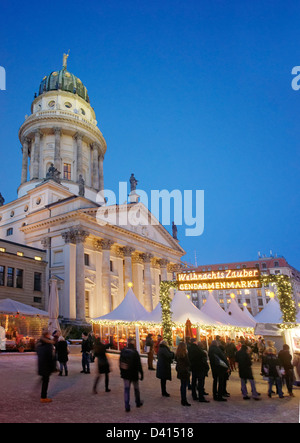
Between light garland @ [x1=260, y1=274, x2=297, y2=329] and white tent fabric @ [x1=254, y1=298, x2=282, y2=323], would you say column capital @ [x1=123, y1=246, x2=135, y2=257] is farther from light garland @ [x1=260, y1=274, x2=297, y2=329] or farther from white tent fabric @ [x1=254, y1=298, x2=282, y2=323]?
light garland @ [x1=260, y1=274, x2=297, y2=329]

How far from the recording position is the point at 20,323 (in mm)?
31328

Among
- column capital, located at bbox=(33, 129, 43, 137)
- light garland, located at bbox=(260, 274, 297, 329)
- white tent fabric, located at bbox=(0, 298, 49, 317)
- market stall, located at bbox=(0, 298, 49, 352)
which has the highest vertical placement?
column capital, located at bbox=(33, 129, 43, 137)

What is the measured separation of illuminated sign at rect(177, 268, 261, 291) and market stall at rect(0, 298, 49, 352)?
514 inches

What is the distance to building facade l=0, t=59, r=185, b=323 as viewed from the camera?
38531 millimetres

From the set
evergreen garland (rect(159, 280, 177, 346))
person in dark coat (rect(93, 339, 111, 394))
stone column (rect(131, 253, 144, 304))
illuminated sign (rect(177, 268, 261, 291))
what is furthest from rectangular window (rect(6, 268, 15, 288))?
person in dark coat (rect(93, 339, 111, 394))

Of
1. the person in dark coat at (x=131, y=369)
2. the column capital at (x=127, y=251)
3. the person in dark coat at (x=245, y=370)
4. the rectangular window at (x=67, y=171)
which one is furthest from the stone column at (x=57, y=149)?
the person in dark coat at (x=131, y=369)

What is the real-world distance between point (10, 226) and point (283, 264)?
229 ft

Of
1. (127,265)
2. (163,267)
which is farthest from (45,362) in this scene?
(163,267)

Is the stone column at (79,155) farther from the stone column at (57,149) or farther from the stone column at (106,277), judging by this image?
the stone column at (106,277)

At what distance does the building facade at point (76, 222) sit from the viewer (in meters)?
38.5

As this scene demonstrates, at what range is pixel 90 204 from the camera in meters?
41.2

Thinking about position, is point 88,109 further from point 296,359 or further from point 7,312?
point 296,359

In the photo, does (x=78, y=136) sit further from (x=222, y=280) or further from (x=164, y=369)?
(x=164, y=369)

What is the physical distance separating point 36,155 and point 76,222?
61.6ft
